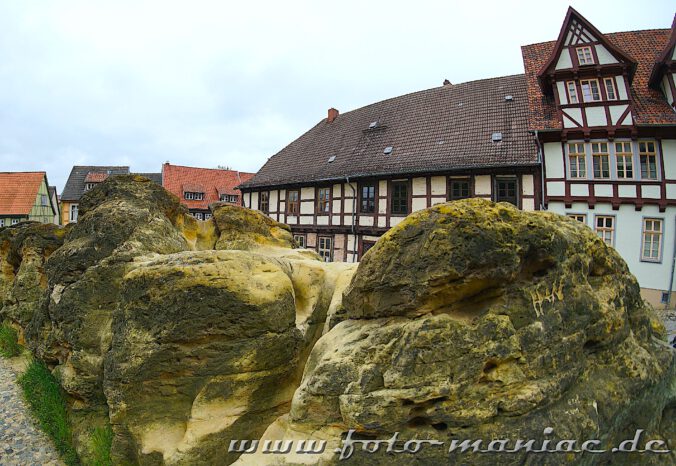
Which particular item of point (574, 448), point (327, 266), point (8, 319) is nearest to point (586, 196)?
point (327, 266)

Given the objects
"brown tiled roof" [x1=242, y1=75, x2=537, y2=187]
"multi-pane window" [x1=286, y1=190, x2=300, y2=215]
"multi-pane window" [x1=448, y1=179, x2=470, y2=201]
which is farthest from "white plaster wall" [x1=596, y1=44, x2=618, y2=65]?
"multi-pane window" [x1=286, y1=190, x2=300, y2=215]

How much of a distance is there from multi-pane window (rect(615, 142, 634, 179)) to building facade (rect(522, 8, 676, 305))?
3 cm

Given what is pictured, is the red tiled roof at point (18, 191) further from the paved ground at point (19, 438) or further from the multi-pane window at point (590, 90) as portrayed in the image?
the multi-pane window at point (590, 90)

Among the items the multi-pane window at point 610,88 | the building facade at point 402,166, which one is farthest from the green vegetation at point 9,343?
the multi-pane window at point 610,88

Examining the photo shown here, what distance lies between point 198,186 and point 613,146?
1389 inches

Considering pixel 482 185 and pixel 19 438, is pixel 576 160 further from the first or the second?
pixel 19 438

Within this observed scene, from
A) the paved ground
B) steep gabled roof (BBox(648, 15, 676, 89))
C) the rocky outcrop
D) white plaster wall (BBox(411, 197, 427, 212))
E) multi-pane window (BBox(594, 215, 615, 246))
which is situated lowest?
the paved ground

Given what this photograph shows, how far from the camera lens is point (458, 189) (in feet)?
55.0

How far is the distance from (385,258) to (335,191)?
630 inches

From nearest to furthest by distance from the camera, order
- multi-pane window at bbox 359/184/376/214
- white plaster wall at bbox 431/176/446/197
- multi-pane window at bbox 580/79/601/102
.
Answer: multi-pane window at bbox 580/79/601/102 → white plaster wall at bbox 431/176/446/197 → multi-pane window at bbox 359/184/376/214

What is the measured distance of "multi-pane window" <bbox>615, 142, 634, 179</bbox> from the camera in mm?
15312

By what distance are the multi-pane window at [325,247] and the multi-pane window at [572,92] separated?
11.6m

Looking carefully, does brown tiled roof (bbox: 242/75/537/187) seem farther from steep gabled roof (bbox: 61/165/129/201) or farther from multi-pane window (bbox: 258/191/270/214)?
steep gabled roof (bbox: 61/165/129/201)

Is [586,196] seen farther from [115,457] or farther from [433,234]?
[115,457]
